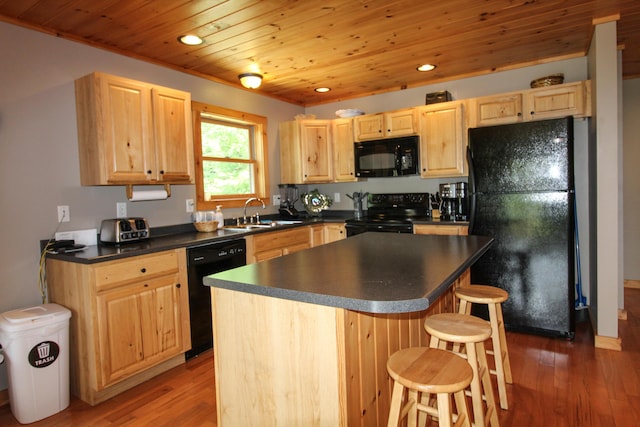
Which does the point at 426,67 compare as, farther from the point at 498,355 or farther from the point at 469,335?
the point at 469,335

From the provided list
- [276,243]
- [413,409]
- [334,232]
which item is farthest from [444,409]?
[334,232]

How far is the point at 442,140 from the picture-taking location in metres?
3.71

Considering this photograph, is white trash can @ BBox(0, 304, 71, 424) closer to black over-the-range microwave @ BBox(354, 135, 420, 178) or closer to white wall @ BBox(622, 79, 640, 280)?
black over-the-range microwave @ BBox(354, 135, 420, 178)

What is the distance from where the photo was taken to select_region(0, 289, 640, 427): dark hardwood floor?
2039 millimetres

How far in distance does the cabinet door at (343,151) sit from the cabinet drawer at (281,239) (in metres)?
0.83

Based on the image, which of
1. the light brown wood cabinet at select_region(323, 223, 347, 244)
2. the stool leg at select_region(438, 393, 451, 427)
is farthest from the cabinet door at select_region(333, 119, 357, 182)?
the stool leg at select_region(438, 393, 451, 427)

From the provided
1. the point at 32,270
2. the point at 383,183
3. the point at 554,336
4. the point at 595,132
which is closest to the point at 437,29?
the point at 595,132

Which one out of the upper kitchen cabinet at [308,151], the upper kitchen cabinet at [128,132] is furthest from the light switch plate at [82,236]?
the upper kitchen cabinet at [308,151]

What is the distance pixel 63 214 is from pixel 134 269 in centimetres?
70

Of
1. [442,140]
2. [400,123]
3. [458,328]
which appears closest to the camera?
→ [458,328]

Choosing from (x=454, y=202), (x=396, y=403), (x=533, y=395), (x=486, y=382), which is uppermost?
(x=454, y=202)

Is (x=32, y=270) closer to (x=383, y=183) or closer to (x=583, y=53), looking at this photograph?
(x=383, y=183)

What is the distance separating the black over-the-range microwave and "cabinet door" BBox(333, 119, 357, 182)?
0.32 feet

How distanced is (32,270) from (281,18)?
7.55ft
